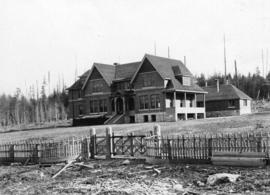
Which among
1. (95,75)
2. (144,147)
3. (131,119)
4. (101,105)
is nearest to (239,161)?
(144,147)

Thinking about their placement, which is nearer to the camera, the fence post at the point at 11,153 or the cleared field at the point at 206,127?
the fence post at the point at 11,153

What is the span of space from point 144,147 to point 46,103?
120 metres

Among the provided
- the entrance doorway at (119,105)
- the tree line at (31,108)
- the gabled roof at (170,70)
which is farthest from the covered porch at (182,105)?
the tree line at (31,108)

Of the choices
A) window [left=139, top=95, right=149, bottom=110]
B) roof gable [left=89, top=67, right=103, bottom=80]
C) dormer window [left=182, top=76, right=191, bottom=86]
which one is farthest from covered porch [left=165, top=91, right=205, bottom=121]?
roof gable [left=89, top=67, right=103, bottom=80]

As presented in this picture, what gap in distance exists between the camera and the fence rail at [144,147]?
15734 millimetres

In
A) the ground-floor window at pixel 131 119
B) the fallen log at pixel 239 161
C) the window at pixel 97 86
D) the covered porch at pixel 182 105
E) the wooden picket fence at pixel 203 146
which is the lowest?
the fallen log at pixel 239 161

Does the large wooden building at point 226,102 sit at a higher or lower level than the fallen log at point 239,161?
higher

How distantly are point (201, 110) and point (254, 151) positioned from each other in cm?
4422

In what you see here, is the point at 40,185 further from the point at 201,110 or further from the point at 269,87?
the point at 269,87

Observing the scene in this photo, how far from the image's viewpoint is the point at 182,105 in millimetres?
55844

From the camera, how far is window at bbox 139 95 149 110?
177ft

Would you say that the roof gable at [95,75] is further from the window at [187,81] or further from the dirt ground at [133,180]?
the dirt ground at [133,180]

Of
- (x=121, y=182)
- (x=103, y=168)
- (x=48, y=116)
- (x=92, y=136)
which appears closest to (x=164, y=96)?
(x=92, y=136)

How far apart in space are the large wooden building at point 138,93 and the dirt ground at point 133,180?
3417 cm
